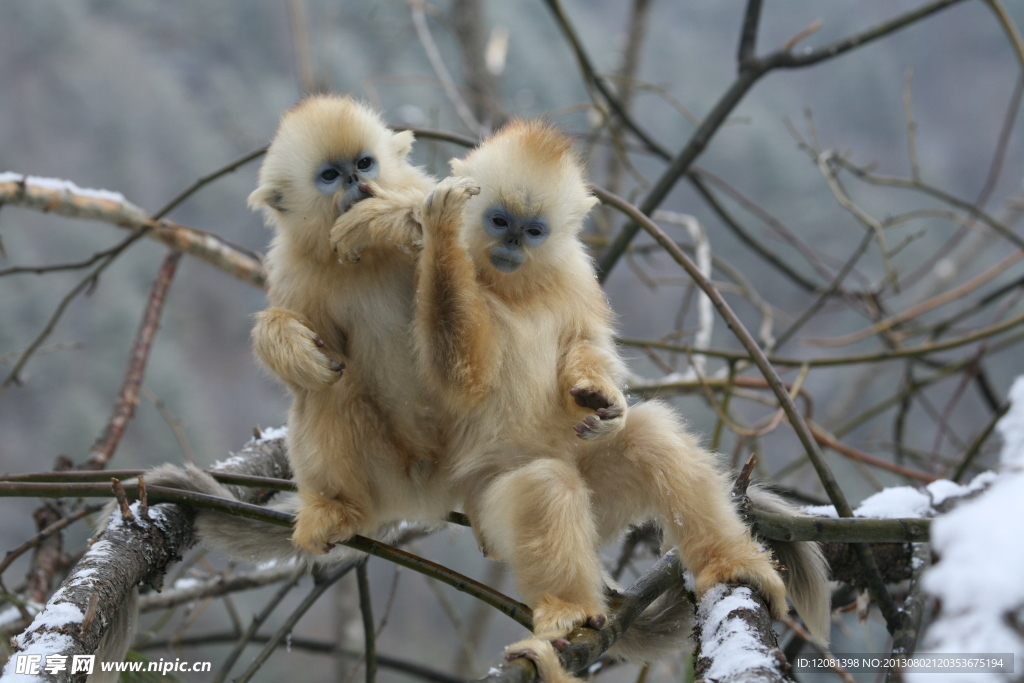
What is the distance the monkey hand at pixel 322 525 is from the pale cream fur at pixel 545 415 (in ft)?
1.14

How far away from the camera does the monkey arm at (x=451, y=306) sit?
204cm

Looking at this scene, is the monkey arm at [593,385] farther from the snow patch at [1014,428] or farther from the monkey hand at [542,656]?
the snow patch at [1014,428]

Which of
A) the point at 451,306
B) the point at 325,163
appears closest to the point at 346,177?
the point at 325,163

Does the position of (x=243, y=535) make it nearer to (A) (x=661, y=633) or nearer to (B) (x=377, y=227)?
(B) (x=377, y=227)

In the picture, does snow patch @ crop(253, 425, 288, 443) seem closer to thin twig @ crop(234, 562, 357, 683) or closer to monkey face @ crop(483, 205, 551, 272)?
thin twig @ crop(234, 562, 357, 683)

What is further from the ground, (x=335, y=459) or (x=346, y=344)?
(x=346, y=344)

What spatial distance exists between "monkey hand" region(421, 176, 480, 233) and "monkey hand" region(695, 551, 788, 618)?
3.71ft

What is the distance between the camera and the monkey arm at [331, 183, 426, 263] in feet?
7.13

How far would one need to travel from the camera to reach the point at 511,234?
230 centimetres

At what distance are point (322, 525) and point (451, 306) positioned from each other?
74 cm

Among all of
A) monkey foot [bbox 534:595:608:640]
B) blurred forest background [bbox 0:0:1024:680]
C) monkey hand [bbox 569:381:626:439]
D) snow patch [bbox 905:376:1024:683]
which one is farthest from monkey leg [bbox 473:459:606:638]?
blurred forest background [bbox 0:0:1024:680]

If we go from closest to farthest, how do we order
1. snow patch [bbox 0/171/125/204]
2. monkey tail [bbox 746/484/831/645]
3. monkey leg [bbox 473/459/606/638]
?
monkey leg [bbox 473/459/606/638] → monkey tail [bbox 746/484/831/645] → snow patch [bbox 0/171/125/204]

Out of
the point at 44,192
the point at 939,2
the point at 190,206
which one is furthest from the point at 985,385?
the point at 190,206

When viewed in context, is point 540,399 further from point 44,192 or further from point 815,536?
point 44,192
